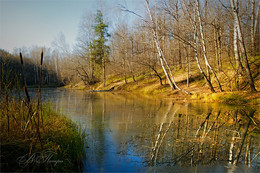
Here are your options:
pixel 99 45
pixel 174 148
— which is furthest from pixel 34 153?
pixel 99 45

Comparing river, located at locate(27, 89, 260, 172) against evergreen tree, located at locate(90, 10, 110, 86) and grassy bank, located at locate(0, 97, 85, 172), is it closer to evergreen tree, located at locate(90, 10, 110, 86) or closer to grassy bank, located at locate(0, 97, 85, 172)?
grassy bank, located at locate(0, 97, 85, 172)

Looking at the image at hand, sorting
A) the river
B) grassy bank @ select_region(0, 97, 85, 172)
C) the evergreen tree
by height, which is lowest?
the river

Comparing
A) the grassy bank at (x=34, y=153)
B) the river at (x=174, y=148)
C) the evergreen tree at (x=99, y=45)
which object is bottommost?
the river at (x=174, y=148)

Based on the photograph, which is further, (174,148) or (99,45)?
(99,45)

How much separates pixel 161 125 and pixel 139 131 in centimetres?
92

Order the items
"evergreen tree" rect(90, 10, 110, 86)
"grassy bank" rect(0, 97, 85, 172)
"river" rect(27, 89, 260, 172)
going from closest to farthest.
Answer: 1. "grassy bank" rect(0, 97, 85, 172)
2. "river" rect(27, 89, 260, 172)
3. "evergreen tree" rect(90, 10, 110, 86)

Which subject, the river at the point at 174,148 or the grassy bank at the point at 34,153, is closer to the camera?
the grassy bank at the point at 34,153

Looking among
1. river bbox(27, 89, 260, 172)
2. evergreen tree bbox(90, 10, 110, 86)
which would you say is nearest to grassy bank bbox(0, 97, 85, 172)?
river bbox(27, 89, 260, 172)

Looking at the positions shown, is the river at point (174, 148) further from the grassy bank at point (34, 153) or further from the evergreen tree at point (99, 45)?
the evergreen tree at point (99, 45)

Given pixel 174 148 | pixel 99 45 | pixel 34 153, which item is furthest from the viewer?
pixel 99 45

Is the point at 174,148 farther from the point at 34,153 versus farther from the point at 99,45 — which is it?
the point at 99,45

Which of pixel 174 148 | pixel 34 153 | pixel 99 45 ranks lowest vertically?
pixel 174 148

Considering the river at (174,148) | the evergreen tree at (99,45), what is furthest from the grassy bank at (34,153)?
the evergreen tree at (99,45)

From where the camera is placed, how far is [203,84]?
1553 cm
